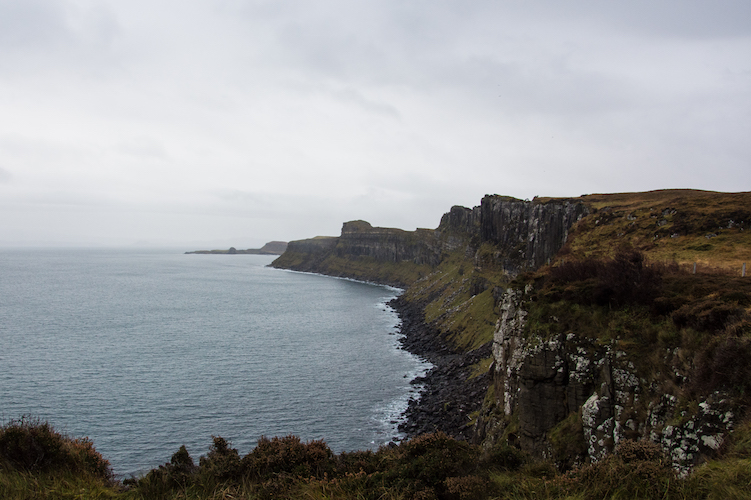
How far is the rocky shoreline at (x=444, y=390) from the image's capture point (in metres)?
49.8

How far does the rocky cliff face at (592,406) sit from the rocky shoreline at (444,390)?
15997mm

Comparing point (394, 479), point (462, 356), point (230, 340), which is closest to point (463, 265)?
point (462, 356)

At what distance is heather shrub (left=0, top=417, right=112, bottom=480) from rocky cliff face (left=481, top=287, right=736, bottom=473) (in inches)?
860

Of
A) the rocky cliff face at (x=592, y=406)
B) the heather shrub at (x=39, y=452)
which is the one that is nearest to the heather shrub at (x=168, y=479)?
the heather shrub at (x=39, y=452)

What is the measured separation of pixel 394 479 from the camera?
15.4m

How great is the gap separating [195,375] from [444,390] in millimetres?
36889

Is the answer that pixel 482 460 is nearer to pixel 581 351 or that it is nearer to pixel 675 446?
pixel 675 446

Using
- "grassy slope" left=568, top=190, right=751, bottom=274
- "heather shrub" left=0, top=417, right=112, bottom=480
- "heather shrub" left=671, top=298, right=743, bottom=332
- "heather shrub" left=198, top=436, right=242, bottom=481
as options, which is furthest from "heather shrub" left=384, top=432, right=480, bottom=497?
"grassy slope" left=568, top=190, right=751, bottom=274

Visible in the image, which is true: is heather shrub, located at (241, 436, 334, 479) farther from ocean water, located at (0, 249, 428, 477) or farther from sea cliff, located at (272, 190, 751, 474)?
ocean water, located at (0, 249, 428, 477)

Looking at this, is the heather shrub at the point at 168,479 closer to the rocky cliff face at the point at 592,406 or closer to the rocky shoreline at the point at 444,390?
the rocky cliff face at the point at 592,406

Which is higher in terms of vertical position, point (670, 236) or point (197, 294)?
point (670, 236)

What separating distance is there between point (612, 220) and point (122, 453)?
59.0 meters

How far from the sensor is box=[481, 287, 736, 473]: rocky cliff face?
16844 millimetres

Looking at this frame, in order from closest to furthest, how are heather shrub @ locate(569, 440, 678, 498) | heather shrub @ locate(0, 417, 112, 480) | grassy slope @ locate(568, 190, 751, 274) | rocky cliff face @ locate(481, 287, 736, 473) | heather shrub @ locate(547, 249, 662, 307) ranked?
heather shrub @ locate(569, 440, 678, 498) < heather shrub @ locate(0, 417, 112, 480) < rocky cliff face @ locate(481, 287, 736, 473) < heather shrub @ locate(547, 249, 662, 307) < grassy slope @ locate(568, 190, 751, 274)
